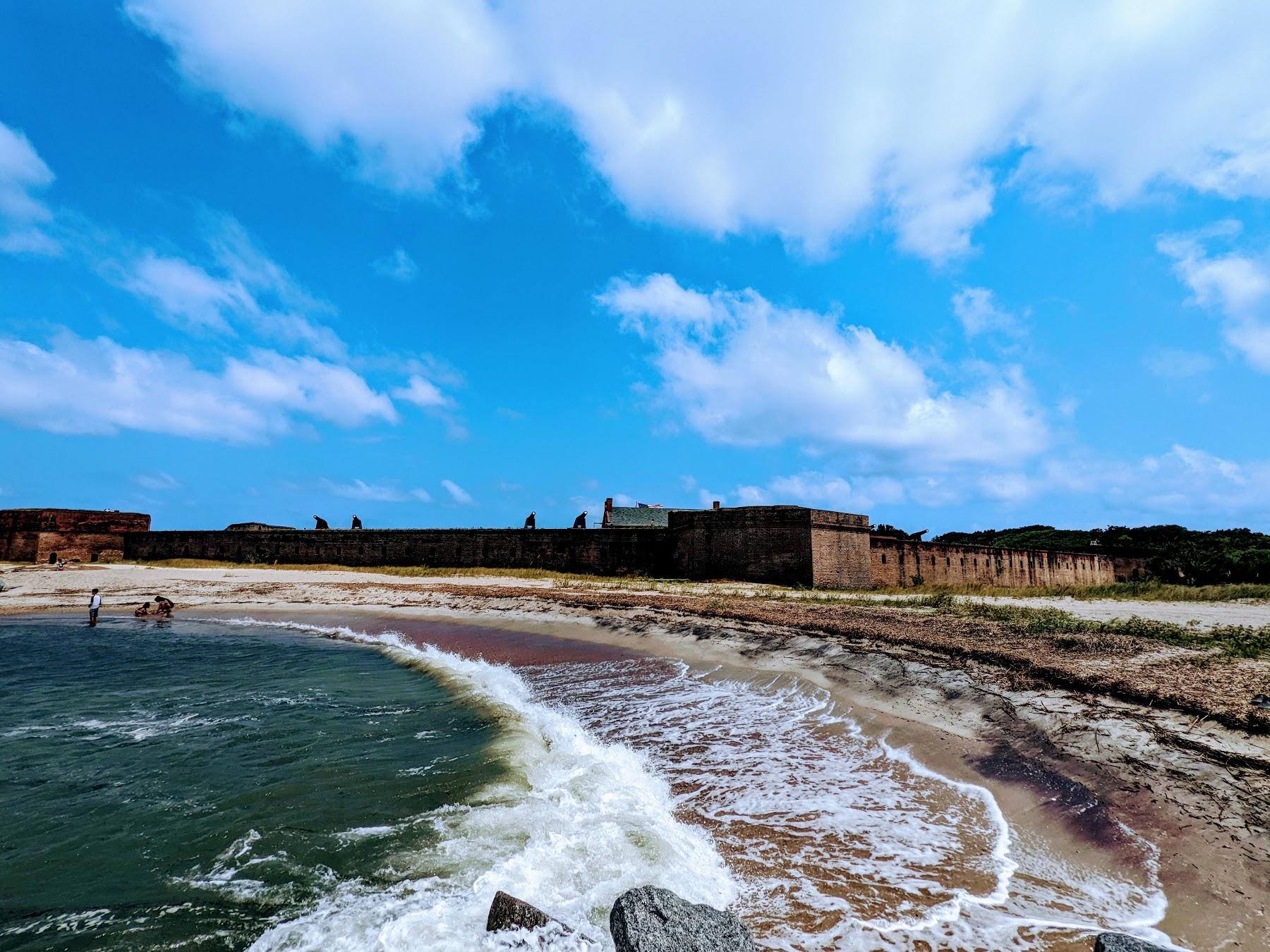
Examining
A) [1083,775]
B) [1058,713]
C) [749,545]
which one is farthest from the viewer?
[749,545]

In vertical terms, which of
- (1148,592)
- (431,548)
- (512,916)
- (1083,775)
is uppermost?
(431,548)

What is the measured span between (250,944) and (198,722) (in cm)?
623

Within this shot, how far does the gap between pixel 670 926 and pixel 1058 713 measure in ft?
18.0

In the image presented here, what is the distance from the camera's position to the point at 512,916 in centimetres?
376

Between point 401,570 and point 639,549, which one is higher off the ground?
point 639,549

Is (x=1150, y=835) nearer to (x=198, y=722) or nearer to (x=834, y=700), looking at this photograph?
(x=834, y=700)

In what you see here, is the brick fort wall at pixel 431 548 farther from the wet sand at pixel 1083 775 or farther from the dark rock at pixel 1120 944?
the dark rock at pixel 1120 944

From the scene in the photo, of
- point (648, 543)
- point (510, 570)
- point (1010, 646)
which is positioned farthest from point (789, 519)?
point (1010, 646)

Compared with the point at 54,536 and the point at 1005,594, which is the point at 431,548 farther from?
the point at 1005,594

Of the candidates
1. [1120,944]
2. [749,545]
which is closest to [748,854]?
[1120,944]

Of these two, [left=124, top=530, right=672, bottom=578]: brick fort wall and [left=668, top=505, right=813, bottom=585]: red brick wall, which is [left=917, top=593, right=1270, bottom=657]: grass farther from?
[left=124, top=530, right=672, bottom=578]: brick fort wall

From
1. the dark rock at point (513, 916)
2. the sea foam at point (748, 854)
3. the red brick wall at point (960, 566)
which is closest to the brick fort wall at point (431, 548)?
the red brick wall at point (960, 566)

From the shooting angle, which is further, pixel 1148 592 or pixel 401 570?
pixel 401 570

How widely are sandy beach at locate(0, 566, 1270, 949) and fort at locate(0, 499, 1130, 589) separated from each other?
997 centimetres
